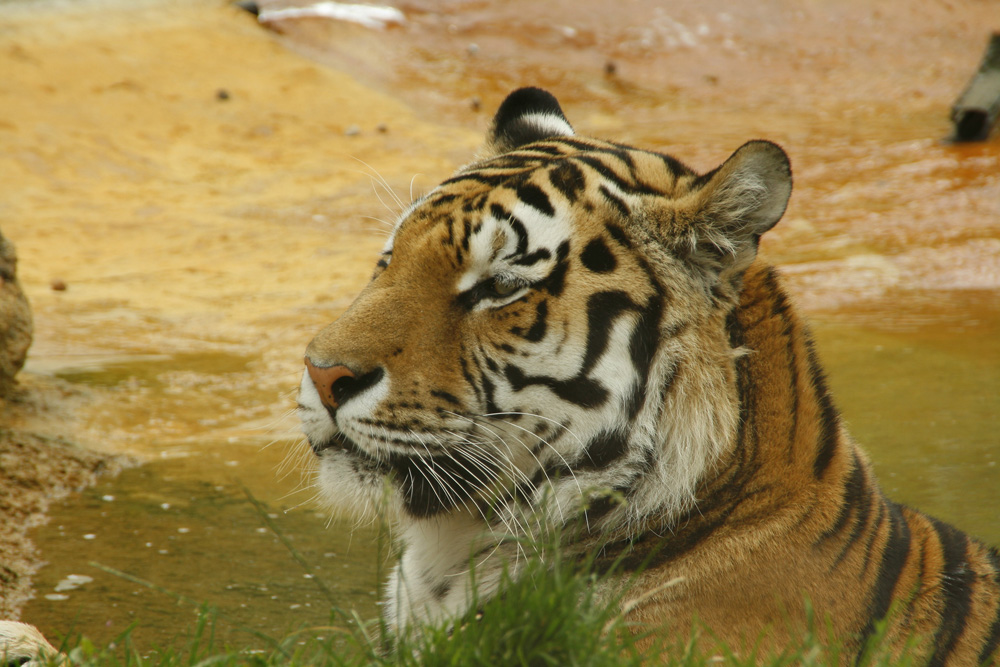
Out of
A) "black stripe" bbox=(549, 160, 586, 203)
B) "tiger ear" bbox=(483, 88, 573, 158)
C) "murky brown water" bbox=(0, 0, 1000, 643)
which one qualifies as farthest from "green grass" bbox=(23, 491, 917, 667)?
"tiger ear" bbox=(483, 88, 573, 158)

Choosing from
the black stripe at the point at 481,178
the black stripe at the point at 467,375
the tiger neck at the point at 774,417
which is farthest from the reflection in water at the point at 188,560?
the tiger neck at the point at 774,417

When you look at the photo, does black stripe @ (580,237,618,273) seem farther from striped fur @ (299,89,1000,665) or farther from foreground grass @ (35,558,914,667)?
foreground grass @ (35,558,914,667)

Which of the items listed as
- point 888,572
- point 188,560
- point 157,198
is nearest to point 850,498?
point 888,572

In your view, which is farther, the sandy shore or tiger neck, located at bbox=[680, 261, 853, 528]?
the sandy shore

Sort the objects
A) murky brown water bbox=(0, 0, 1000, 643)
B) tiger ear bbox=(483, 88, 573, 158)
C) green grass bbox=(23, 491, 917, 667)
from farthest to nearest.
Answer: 1. murky brown water bbox=(0, 0, 1000, 643)
2. tiger ear bbox=(483, 88, 573, 158)
3. green grass bbox=(23, 491, 917, 667)

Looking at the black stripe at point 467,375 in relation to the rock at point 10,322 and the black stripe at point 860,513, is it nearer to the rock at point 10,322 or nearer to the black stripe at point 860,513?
the black stripe at point 860,513

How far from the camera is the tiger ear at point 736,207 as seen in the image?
6.93 feet

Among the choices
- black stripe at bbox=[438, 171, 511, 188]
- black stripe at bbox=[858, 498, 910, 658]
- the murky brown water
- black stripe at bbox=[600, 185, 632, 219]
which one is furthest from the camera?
the murky brown water

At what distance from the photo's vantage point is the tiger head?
2.15 meters

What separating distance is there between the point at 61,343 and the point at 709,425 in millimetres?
4671

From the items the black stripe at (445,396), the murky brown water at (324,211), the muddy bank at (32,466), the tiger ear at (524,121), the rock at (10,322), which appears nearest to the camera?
the black stripe at (445,396)

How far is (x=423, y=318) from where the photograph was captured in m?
2.22

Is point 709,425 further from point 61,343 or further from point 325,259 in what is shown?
point 325,259

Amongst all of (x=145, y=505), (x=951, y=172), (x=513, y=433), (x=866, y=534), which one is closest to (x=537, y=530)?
(x=513, y=433)
